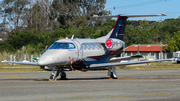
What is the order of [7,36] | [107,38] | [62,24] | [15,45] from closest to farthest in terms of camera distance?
[107,38]
[15,45]
[7,36]
[62,24]

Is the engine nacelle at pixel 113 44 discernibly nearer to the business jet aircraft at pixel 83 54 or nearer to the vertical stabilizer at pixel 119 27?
the business jet aircraft at pixel 83 54

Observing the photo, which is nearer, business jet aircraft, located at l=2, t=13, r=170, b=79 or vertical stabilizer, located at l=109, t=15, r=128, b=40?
business jet aircraft, located at l=2, t=13, r=170, b=79

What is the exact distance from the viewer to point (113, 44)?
26.2 m

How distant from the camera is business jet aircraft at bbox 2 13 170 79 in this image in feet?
70.6

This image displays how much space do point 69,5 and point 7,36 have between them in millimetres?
26066

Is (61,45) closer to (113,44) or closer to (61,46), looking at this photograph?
(61,46)

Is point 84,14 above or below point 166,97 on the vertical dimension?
above

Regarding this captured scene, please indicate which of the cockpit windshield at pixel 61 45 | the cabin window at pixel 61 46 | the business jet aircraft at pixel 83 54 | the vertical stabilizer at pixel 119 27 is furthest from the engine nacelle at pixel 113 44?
the cabin window at pixel 61 46

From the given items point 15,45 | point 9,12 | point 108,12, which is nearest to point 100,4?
point 108,12

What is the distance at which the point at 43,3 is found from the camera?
101312mm

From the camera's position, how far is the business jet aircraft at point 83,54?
21506 millimetres

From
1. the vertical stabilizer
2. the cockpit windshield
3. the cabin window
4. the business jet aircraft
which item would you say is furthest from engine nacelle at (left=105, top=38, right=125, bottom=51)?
the cabin window

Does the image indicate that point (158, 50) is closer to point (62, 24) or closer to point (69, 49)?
point (62, 24)

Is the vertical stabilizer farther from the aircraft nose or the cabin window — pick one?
the aircraft nose
